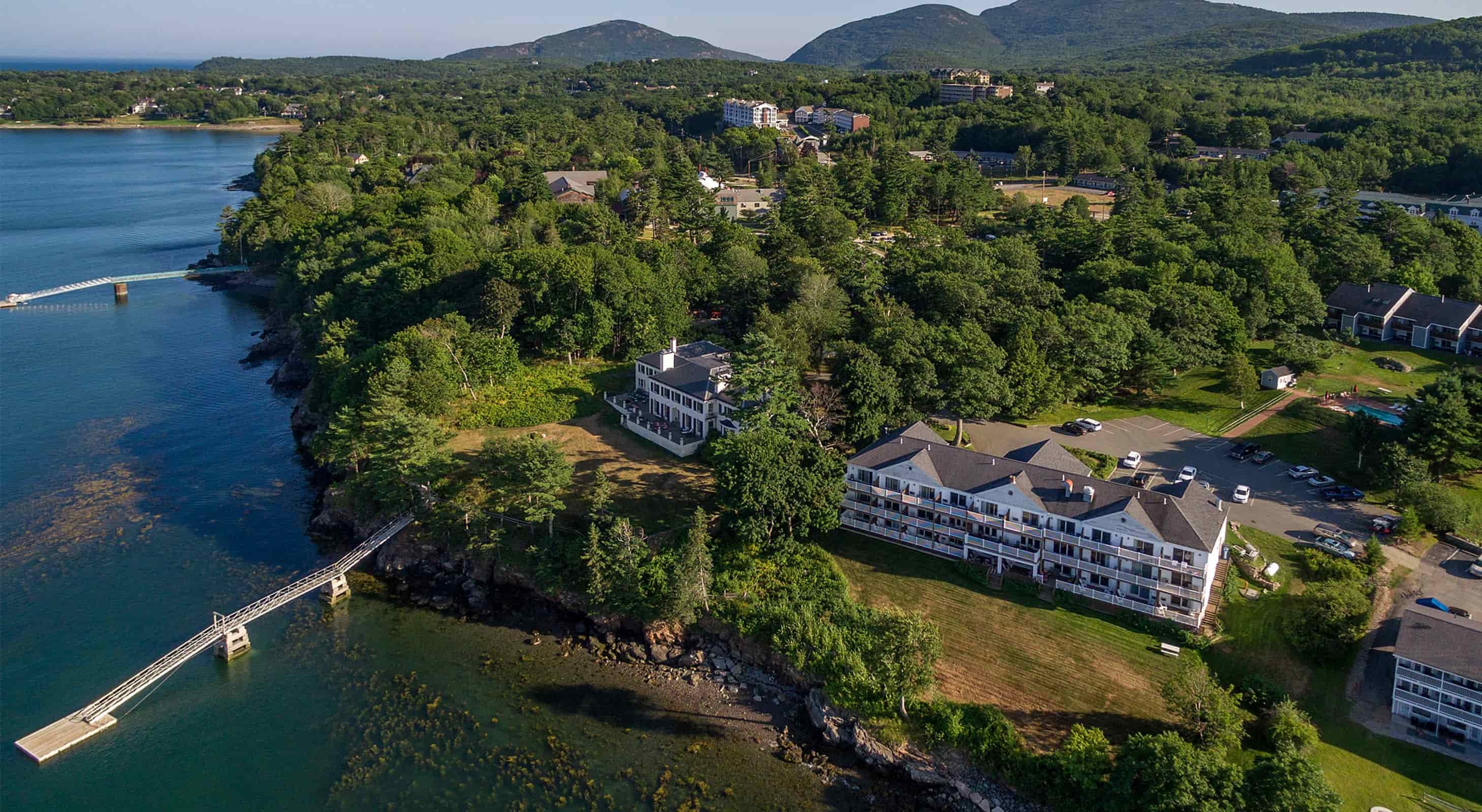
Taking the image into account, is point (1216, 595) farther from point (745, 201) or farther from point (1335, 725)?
point (745, 201)

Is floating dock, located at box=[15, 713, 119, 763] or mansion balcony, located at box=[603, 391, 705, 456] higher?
mansion balcony, located at box=[603, 391, 705, 456]

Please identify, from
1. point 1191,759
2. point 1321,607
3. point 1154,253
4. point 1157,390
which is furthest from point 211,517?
point 1154,253

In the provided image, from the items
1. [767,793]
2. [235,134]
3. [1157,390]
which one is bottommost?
[767,793]

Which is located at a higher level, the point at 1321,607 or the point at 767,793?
the point at 1321,607

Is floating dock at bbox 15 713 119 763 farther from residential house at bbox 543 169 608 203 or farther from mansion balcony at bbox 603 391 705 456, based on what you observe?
residential house at bbox 543 169 608 203

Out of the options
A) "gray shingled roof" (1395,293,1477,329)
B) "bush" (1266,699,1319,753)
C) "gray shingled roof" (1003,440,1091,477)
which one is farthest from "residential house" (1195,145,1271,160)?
"bush" (1266,699,1319,753)

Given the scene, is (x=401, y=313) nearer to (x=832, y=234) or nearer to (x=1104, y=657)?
(x=832, y=234)

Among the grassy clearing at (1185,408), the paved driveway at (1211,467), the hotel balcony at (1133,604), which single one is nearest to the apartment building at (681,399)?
the paved driveway at (1211,467)
